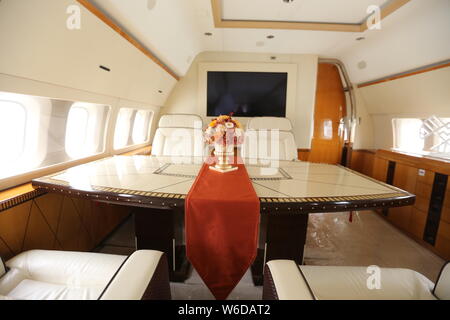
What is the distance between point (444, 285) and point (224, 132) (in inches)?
62.3

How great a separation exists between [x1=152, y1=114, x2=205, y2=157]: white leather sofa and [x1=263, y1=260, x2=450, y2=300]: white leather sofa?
200 cm

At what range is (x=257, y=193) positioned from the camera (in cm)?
136

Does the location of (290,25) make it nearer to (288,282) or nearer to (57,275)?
(288,282)

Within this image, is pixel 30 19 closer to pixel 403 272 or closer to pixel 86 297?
pixel 86 297

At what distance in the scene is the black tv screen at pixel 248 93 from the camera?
393cm

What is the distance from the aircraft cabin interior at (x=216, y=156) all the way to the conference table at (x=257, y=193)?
14mm

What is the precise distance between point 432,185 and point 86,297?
134 inches

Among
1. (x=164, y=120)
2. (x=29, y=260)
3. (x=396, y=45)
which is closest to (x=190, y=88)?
(x=164, y=120)

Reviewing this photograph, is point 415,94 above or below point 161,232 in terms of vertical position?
above

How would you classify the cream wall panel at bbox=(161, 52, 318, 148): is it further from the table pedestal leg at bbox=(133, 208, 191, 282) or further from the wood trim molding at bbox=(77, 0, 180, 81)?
the table pedestal leg at bbox=(133, 208, 191, 282)

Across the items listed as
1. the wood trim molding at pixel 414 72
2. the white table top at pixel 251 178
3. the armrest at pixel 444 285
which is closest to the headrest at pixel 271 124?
the white table top at pixel 251 178

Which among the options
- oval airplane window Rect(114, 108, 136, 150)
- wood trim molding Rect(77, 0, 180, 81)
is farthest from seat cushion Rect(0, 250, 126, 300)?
oval airplane window Rect(114, 108, 136, 150)

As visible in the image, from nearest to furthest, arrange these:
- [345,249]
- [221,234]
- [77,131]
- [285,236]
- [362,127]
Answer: [221,234] < [285,236] < [345,249] < [77,131] < [362,127]

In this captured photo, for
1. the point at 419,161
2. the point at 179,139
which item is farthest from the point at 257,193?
the point at 419,161
